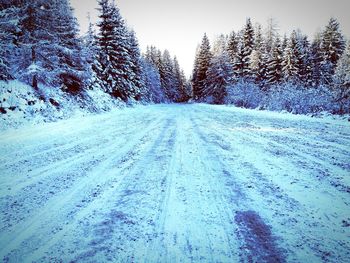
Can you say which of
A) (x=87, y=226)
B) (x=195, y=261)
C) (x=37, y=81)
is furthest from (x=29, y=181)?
(x=37, y=81)

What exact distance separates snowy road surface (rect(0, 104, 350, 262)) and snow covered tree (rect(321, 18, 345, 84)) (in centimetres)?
4603

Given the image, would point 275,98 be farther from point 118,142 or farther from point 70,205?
point 70,205

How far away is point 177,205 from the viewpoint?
3256 mm

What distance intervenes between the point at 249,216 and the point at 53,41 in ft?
50.6

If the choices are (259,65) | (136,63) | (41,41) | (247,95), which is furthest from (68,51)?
(259,65)

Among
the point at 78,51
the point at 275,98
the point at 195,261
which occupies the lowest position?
the point at 195,261

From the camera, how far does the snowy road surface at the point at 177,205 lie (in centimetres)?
240

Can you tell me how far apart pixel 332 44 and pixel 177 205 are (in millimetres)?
51747

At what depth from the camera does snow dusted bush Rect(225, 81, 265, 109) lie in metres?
23.7

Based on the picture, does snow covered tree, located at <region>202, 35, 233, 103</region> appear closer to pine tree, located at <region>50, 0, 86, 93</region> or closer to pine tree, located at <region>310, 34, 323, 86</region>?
pine tree, located at <region>310, 34, 323, 86</region>

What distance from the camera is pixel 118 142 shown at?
24.0ft

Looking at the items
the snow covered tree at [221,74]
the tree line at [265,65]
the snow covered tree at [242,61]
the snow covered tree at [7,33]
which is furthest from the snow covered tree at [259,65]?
the snow covered tree at [7,33]

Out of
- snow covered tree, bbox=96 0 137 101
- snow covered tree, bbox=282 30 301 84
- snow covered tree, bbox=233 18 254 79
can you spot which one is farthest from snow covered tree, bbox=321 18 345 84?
snow covered tree, bbox=96 0 137 101

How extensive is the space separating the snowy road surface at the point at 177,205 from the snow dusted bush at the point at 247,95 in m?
18.3
